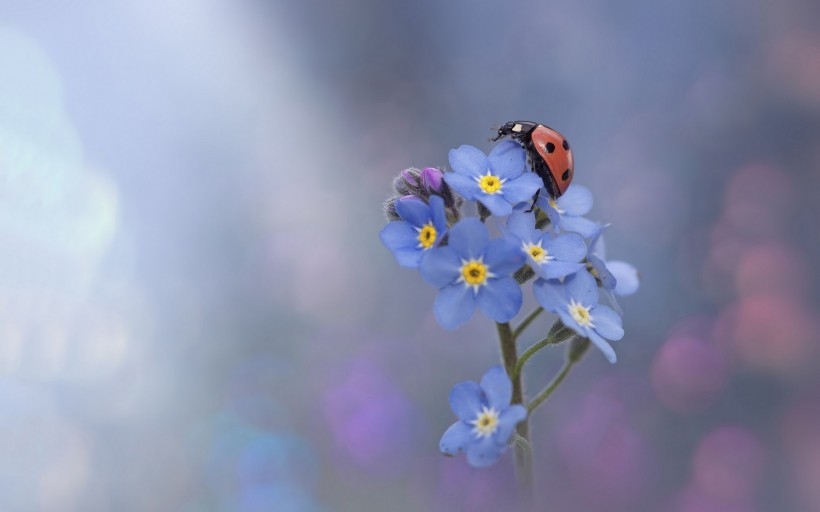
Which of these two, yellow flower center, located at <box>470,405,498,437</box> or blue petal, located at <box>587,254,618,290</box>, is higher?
blue petal, located at <box>587,254,618,290</box>

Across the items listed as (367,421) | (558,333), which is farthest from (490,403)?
(367,421)

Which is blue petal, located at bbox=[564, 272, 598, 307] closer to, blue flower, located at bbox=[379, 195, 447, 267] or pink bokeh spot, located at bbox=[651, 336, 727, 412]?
blue flower, located at bbox=[379, 195, 447, 267]

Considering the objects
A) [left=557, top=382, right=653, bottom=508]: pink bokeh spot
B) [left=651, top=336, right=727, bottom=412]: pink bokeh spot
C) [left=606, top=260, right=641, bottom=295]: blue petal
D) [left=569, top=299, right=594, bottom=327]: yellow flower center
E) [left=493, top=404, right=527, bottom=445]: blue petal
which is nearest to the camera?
[left=493, top=404, right=527, bottom=445]: blue petal

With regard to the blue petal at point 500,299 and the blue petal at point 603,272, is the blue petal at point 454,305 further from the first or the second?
the blue petal at point 603,272

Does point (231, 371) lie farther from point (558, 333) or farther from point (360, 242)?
point (558, 333)

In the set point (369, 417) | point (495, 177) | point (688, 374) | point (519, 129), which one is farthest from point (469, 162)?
point (688, 374)

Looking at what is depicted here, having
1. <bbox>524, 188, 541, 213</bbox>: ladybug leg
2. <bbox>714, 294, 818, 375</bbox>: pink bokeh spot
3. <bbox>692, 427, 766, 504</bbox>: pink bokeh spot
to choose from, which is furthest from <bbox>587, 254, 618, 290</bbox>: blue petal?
<bbox>714, 294, 818, 375</bbox>: pink bokeh spot

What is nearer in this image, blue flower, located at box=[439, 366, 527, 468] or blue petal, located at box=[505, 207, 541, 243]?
blue flower, located at box=[439, 366, 527, 468]
